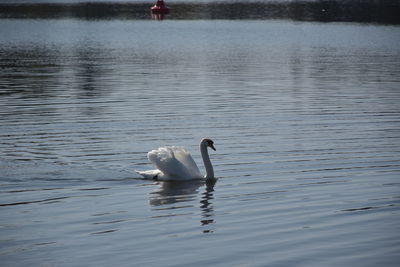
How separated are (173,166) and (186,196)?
1290 millimetres

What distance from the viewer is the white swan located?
17.2 meters

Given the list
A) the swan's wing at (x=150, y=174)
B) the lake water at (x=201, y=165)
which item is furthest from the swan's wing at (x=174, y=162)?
the lake water at (x=201, y=165)

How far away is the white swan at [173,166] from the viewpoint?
678 inches

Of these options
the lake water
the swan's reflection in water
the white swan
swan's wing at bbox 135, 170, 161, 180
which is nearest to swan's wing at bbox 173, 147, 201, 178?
the white swan

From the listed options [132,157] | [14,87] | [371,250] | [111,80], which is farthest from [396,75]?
[371,250]

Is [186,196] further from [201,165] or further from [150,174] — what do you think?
[201,165]

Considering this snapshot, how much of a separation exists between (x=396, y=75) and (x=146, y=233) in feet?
89.7

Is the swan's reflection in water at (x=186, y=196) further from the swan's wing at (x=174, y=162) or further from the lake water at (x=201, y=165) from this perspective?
the swan's wing at (x=174, y=162)

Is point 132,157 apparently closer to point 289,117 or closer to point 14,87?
point 289,117

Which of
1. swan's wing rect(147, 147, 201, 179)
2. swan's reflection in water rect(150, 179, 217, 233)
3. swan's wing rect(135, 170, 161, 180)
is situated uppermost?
swan's wing rect(147, 147, 201, 179)

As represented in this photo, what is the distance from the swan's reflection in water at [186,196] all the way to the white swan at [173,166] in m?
0.15

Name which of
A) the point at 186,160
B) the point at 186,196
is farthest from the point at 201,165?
the point at 186,196

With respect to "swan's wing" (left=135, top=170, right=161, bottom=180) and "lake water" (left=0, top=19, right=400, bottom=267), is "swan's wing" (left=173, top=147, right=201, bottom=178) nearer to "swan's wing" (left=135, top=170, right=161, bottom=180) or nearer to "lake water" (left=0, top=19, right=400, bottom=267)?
"lake water" (left=0, top=19, right=400, bottom=267)

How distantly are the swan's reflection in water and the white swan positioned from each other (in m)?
0.15
